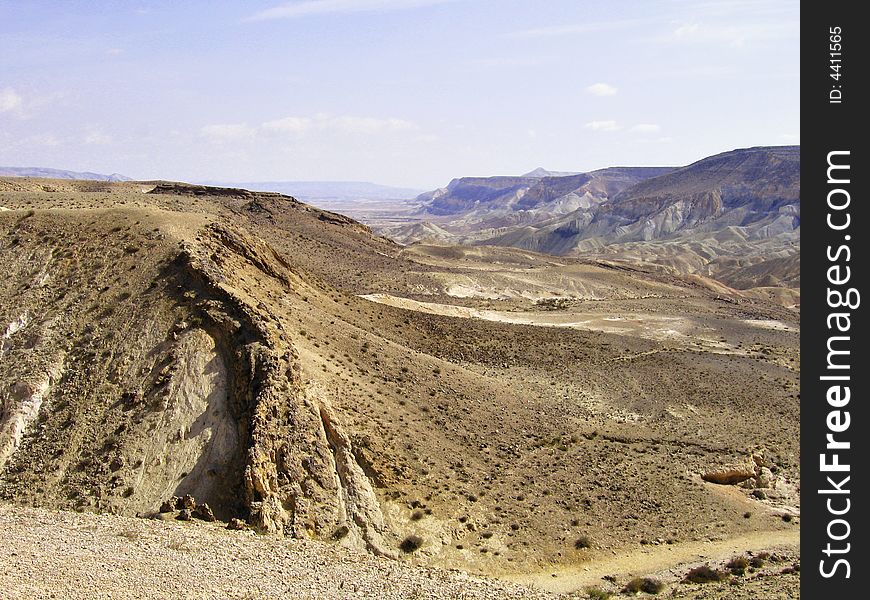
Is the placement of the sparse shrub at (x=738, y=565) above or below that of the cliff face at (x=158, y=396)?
below

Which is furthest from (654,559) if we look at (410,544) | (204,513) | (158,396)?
(158,396)

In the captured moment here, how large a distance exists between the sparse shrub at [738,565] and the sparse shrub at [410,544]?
7.72 meters

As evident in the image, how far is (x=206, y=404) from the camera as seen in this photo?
57.4 feet

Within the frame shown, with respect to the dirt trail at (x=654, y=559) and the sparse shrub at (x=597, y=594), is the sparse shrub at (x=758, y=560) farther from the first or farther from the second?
the sparse shrub at (x=597, y=594)

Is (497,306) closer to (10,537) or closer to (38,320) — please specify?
(38,320)

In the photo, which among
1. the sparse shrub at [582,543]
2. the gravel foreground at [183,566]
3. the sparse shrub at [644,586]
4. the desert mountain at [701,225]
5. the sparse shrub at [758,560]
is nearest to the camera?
the gravel foreground at [183,566]

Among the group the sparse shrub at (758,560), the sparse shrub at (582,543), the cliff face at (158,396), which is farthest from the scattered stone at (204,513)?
the sparse shrub at (758,560)

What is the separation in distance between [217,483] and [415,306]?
2529 cm

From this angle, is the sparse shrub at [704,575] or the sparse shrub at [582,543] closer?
the sparse shrub at [704,575]

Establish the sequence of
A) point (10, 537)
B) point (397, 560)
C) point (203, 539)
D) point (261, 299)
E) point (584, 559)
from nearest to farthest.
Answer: point (10, 537) → point (203, 539) → point (397, 560) → point (584, 559) → point (261, 299)

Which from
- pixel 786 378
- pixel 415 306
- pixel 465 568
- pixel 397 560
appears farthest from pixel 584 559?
pixel 415 306

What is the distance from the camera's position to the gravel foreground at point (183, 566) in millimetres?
11492

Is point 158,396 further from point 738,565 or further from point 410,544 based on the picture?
point 738,565

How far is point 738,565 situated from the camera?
1681cm
